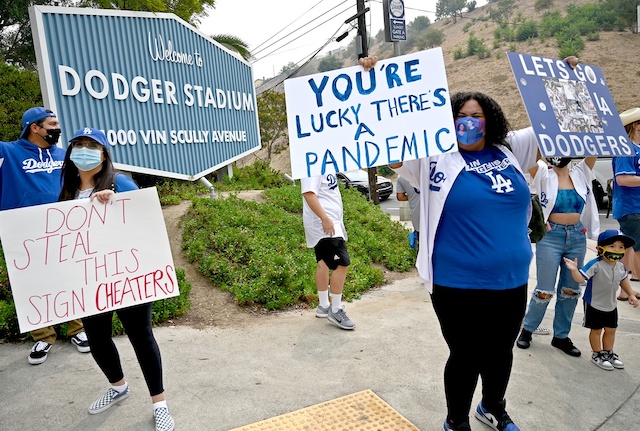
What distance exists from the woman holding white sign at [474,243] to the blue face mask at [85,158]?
1.65m

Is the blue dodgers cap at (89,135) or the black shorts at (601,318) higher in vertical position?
the blue dodgers cap at (89,135)

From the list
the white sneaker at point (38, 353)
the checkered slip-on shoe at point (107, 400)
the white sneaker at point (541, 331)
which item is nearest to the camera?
the checkered slip-on shoe at point (107, 400)

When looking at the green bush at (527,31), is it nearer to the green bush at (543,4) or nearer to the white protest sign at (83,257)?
the green bush at (543,4)

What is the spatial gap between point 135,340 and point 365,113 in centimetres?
176

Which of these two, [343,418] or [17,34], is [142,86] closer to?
[343,418]

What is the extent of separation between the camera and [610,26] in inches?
1671

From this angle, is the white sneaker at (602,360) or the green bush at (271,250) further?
the green bush at (271,250)

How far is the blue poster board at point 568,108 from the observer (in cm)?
248

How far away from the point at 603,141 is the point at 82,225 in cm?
294

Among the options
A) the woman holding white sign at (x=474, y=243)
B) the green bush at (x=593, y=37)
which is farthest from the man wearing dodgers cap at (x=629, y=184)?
the green bush at (x=593, y=37)

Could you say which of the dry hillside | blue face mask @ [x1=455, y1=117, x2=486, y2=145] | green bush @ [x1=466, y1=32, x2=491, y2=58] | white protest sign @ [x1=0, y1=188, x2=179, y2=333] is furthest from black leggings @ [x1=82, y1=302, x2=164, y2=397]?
green bush @ [x1=466, y1=32, x2=491, y2=58]

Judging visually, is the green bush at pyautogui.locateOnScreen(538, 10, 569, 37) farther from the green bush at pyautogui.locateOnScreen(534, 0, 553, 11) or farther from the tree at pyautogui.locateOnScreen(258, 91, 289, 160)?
the tree at pyautogui.locateOnScreen(258, 91, 289, 160)

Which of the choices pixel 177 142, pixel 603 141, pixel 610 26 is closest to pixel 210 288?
pixel 177 142

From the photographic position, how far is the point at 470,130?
7.78 feet
